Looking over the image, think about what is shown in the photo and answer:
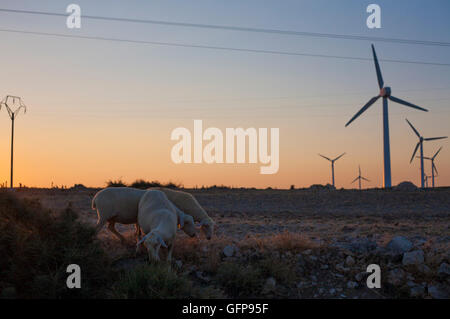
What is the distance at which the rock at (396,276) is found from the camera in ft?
35.0

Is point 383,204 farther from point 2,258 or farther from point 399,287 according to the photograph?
point 2,258

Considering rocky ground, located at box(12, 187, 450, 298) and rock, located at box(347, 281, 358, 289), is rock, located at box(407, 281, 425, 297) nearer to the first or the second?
rocky ground, located at box(12, 187, 450, 298)

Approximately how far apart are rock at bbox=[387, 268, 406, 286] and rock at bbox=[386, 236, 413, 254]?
32.1 inches

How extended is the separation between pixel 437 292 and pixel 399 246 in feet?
5.97

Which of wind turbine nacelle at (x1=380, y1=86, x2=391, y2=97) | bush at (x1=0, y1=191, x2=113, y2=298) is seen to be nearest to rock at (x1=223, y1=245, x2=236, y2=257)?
bush at (x1=0, y1=191, x2=113, y2=298)

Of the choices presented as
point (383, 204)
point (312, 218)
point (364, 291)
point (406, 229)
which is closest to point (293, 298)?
point (364, 291)

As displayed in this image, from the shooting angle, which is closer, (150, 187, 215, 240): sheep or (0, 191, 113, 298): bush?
(0, 191, 113, 298): bush

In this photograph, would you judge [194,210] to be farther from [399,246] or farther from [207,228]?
[399,246]

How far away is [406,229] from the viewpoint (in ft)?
51.6

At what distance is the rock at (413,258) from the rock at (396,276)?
0.28 meters

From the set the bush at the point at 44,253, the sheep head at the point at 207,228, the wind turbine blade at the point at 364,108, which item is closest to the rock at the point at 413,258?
the sheep head at the point at 207,228

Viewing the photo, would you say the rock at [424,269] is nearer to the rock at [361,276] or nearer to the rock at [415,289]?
the rock at [415,289]

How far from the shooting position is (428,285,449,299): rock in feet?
33.2

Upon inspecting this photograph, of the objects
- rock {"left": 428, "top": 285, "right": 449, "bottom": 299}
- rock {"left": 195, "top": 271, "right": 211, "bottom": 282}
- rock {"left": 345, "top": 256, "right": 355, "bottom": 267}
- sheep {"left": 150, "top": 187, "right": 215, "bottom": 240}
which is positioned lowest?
rock {"left": 428, "top": 285, "right": 449, "bottom": 299}
